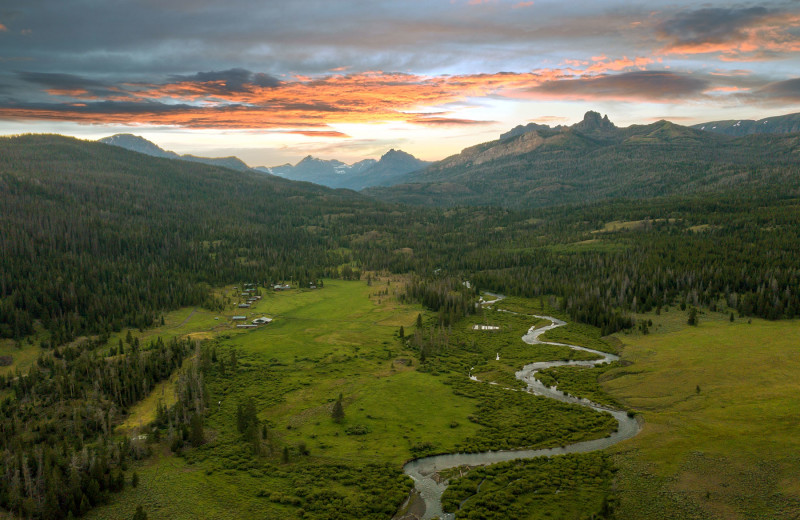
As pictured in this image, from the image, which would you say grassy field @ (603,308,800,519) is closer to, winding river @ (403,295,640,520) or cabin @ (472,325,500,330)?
winding river @ (403,295,640,520)

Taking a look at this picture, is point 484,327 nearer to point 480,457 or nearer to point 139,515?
point 480,457

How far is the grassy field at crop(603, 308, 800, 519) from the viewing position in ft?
212

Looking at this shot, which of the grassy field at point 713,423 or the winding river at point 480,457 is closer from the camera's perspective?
the grassy field at point 713,423

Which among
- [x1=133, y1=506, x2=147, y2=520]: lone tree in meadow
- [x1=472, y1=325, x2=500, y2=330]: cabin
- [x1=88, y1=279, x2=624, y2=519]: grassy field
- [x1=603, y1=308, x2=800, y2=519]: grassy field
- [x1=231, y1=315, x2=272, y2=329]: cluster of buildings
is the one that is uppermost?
[x1=603, y1=308, x2=800, y2=519]: grassy field

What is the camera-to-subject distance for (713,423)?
88.6m

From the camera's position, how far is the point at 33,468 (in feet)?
249

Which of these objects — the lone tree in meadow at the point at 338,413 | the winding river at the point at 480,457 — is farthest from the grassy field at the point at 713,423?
the lone tree in meadow at the point at 338,413

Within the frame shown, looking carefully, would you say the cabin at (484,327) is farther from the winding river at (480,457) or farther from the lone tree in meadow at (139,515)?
the lone tree in meadow at (139,515)

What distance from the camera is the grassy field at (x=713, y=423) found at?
64750 millimetres

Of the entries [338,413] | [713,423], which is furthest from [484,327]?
[713,423]

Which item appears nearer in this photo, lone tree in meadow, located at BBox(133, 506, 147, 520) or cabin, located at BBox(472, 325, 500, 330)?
lone tree in meadow, located at BBox(133, 506, 147, 520)

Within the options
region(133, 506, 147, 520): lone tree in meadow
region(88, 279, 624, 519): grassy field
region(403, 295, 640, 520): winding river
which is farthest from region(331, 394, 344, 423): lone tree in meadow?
region(133, 506, 147, 520): lone tree in meadow

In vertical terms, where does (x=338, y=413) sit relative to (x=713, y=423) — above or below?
below

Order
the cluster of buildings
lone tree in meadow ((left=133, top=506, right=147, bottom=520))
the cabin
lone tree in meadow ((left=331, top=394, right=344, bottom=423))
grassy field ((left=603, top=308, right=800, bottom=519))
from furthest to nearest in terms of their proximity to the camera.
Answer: the cluster of buildings, the cabin, lone tree in meadow ((left=331, top=394, right=344, bottom=423)), grassy field ((left=603, top=308, right=800, bottom=519)), lone tree in meadow ((left=133, top=506, right=147, bottom=520))
